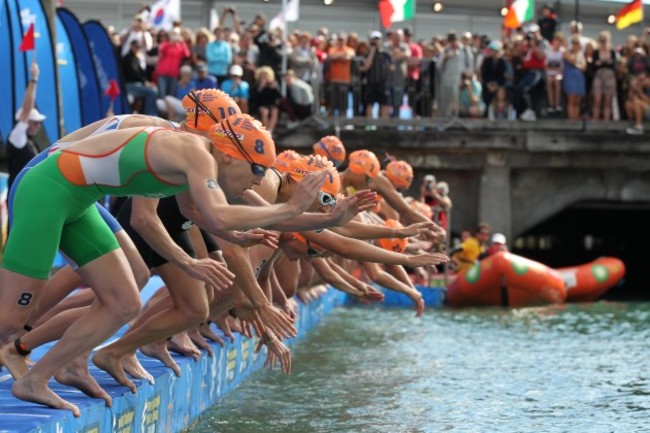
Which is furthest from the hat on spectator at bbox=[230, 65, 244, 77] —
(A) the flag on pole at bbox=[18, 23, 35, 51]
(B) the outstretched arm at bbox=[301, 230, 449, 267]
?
(B) the outstretched arm at bbox=[301, 230, 449, 267]

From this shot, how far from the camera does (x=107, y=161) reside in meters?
5.93

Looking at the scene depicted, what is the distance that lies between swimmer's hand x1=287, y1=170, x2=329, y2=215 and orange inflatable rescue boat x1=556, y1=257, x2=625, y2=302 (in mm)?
15040

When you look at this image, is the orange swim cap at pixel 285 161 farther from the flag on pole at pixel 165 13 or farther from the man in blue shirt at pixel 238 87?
the flag on pole at pixel 165 13

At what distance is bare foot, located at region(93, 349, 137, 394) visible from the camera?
673 cm

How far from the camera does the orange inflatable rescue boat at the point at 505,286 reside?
1953cm

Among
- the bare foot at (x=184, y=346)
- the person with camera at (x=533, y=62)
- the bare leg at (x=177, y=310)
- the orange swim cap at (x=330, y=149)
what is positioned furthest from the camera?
the person with camera at (x=533, y=62)

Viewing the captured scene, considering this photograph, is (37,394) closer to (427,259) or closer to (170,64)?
(427,259)

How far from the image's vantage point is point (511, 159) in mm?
24062

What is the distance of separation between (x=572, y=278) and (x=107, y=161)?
15.4m

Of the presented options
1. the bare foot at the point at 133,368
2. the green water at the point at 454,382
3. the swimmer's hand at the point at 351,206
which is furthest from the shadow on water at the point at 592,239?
the swimmer's hand at the point at 351,206

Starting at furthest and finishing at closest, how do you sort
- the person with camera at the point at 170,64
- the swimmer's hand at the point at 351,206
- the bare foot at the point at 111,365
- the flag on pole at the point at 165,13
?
the flag on pole at the point at 165,13 < the person with camera at the point at 170,64 < the bare foot at the point at 111,365 < the swimmer's hand at the point at 351,206

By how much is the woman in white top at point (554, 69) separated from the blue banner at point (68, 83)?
932 cm

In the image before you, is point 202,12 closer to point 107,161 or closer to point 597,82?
point 597,82

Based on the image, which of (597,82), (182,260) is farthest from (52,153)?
(597,82)
